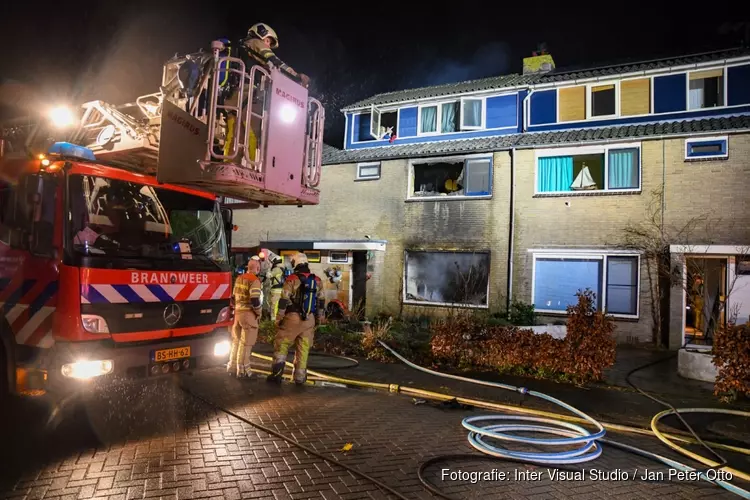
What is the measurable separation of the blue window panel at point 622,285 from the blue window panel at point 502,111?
5840mm

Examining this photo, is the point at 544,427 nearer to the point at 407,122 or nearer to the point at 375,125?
the point at 407,122

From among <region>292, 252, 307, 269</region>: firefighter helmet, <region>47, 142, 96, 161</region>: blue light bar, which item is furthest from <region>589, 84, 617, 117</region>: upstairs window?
<region>47, 142, 96, 161</region>: blue light bar

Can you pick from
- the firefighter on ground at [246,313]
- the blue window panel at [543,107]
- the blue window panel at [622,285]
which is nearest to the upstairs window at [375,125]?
the blue window panel at [543,107]

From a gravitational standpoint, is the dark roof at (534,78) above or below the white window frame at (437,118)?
above

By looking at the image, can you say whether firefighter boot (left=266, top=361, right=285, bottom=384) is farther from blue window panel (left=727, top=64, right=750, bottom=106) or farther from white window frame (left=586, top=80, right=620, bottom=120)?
blue window panel (left=727, top=64, right=750, bottom=106)

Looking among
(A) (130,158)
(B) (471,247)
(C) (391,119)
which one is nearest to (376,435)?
(A) (130,158)

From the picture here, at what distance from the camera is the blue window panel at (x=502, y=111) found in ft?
53.9

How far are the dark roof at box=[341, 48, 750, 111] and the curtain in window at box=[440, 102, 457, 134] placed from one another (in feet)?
1.53

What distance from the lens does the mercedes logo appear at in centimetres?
534

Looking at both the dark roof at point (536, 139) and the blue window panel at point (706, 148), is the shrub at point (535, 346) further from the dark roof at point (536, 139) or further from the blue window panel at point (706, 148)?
Answer: the dark roof at point (536, 139)

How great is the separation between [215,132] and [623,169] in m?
12.1

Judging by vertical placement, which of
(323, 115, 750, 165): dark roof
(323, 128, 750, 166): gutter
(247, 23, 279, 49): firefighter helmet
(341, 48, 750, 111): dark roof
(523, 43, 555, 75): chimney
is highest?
(523, 43, 555, 75): chimney

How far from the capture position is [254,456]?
4.28 metres

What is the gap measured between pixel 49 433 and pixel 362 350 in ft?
19.0
